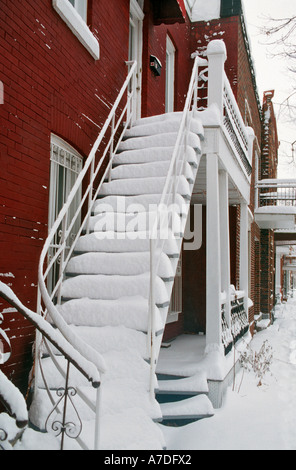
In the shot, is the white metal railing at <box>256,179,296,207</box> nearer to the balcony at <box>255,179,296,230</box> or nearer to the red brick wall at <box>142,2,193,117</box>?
the balcony at <box>255,179,296,230</box>

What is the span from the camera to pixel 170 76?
10750mm

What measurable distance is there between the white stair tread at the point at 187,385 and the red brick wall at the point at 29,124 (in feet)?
5.96

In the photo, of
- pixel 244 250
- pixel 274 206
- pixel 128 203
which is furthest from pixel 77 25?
pixel 274 206

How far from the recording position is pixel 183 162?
234 inches

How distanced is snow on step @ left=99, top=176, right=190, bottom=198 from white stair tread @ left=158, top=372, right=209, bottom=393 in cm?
223

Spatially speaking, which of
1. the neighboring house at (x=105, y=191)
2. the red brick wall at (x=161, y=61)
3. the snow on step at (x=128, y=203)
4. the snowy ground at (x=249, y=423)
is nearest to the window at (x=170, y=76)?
the red brick wall at (x=161, y=61)

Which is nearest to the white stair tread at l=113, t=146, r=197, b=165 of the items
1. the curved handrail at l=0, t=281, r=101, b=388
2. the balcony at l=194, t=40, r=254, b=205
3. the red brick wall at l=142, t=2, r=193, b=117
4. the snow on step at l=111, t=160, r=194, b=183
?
the snow on step at l=111, t=160, r=194, b=183

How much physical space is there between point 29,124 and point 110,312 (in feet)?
6.53

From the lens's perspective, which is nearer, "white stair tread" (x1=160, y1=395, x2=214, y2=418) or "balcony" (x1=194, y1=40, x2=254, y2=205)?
"white stair tread" (x1=160, y1=395, x2=214, y2=418)

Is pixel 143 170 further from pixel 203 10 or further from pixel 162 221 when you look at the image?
pixel 203 10

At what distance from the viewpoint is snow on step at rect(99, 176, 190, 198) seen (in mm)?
6047

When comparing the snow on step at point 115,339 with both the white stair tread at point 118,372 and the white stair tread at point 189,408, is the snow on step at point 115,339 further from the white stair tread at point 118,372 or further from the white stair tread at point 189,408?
the white stair tread at point 189,408

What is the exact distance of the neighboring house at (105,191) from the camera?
419 centimetres

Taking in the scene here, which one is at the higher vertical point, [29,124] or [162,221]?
[29,124]
